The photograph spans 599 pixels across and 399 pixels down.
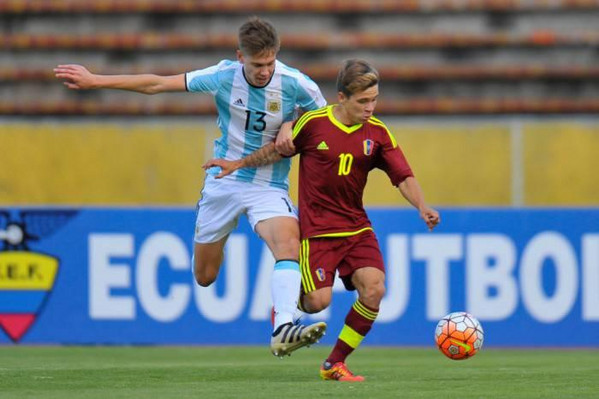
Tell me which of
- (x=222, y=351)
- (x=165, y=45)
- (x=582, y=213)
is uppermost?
(x=165, y=45)

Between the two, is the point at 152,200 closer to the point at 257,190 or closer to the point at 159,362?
the point at 159,362

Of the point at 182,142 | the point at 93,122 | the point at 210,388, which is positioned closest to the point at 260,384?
the point at 210,388

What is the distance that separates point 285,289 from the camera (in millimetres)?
7367

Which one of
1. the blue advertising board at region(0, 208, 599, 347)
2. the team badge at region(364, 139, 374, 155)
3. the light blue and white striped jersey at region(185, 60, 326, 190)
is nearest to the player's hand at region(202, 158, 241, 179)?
the light blue and white striped jersey at region(185, 60, 326, 190)

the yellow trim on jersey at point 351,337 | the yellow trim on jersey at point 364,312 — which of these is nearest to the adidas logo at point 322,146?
the yellow trim on jersey at point 364,312

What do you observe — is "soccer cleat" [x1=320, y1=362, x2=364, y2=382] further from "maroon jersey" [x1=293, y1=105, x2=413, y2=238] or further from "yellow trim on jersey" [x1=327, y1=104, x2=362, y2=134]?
"yellow trim on jersey" [x1=327, y1=104, x2=362, y2=134]

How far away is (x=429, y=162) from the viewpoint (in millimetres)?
13703

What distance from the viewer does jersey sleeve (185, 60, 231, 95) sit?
25.6 ft

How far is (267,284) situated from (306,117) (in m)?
4.43

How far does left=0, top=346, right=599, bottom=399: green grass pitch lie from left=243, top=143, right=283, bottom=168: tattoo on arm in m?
1.27

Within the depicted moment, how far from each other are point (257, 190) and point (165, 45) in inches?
305

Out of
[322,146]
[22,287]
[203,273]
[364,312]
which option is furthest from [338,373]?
[22,287]

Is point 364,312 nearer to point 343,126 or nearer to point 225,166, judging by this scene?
point 343,126

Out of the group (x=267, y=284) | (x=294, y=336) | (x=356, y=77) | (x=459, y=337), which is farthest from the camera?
(x=267, y=284)
